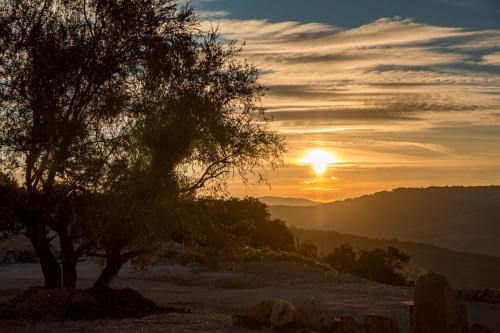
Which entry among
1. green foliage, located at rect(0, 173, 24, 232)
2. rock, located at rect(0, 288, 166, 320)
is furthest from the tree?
green foliage, located at rect(0, 173, 24, 232)

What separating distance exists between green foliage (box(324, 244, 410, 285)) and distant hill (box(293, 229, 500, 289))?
3419 centimetres

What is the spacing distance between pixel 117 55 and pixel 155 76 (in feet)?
4.07

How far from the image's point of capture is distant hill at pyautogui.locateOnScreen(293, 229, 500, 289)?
94062mm

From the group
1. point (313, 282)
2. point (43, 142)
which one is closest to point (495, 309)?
point (313, 282)

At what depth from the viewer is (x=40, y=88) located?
2194 cm

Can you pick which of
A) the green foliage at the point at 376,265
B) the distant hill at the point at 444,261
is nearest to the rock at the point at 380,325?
the green foliage at the point at 376,265

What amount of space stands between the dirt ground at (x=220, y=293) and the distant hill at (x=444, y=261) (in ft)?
166

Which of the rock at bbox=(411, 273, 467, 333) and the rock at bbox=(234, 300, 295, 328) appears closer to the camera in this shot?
the rock at bbox=(411, 273, 467, 333)

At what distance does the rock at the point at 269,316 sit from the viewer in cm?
2144

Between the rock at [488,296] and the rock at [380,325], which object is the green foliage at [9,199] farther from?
the rock at [488,296]

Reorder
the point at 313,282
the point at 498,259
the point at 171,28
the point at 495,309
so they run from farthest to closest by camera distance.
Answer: the point at 498,259 → the point at 313,282 → the point at 495,309 → the point at 171,28

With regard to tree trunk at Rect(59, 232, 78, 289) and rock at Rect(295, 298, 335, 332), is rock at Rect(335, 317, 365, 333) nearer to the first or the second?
rock at Rect(295, 298, 335, 332)

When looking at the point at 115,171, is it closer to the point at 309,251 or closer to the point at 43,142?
the point at 43,142

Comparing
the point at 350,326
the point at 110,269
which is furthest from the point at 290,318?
the point at 110,269
